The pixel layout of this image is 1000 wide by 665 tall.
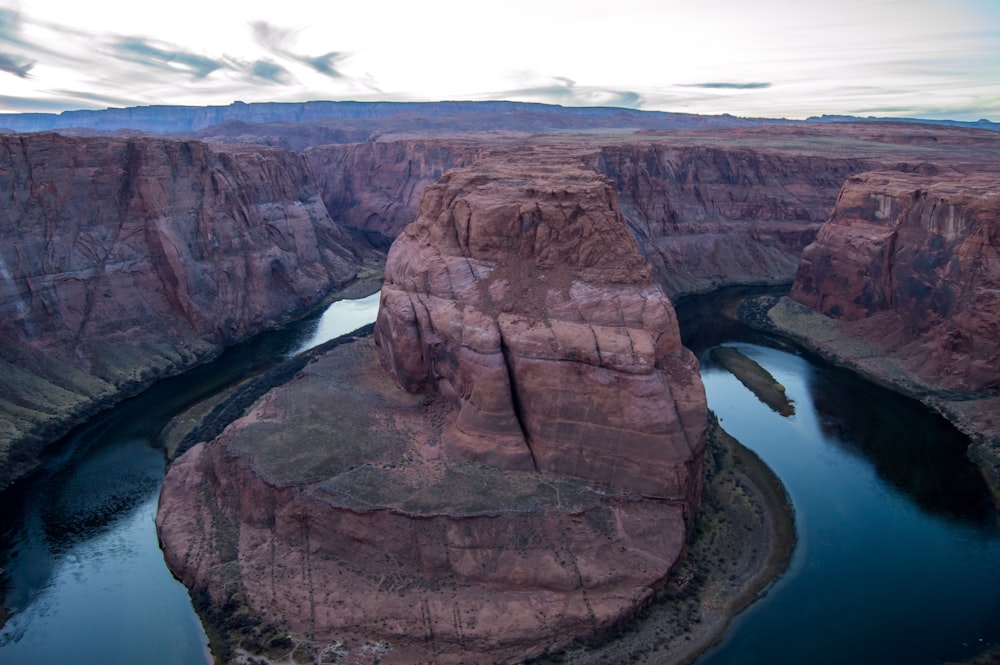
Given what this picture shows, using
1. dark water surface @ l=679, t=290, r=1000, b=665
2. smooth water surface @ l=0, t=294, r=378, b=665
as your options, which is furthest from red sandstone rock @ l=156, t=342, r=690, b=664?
dark water surface @ l=679, t=290, r=1000, b=665

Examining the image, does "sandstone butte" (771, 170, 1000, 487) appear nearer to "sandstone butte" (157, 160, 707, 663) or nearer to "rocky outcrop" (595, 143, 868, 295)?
"rocky outcrop" (595, 143, 868, 295)

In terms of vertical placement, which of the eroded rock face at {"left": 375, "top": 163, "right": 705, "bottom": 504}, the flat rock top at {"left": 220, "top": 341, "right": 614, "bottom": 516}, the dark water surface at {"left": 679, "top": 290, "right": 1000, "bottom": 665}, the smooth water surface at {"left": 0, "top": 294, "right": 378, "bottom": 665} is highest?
the eroded rock face at {"left": 375, "top": 163, "right": 705, "bottom": 504}

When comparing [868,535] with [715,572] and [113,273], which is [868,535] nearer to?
[715,572]

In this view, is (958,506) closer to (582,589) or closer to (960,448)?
(960,448)

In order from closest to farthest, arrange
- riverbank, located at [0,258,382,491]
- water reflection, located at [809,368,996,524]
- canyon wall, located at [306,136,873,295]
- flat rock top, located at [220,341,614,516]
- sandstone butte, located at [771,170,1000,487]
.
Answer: flat rock top, located at [220,341,614,516], water reflection, located at [809,368,996,524], riverbank, located at [0,258,382,491], sandstone butte, located at [771,170,1000,487], canyon wall, located at [306,136,873,295]

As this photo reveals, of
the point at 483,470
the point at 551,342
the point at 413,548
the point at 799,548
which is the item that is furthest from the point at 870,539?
the point at 413,548

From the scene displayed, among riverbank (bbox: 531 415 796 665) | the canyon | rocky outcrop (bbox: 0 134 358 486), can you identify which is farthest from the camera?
rocky outcrop (bbox: 0 134 358 486)

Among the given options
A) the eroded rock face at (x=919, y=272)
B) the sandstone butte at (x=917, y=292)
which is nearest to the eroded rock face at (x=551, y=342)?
the sandstone butte at (x=917, y=292)
